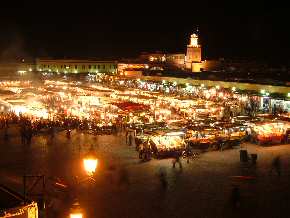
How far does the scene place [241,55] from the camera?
62062mm

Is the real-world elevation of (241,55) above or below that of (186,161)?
above

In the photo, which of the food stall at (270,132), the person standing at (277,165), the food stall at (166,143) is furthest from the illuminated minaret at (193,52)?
the person standing at (277,165)

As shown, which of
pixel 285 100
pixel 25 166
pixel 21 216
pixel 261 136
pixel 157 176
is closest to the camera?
pixel 21 216

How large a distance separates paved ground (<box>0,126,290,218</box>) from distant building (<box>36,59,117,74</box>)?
3343 centimetres

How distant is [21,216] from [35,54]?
54811mm

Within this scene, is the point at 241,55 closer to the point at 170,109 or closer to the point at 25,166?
the point at 170,109

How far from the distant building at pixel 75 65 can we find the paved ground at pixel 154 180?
33430 millimetres

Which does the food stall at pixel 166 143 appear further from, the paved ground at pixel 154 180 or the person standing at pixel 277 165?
the person standing at pixel 277 165

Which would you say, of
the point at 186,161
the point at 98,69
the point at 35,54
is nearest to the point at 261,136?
the point at 186,161

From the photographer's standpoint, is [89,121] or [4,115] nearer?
[89,121]

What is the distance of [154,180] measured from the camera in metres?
11.8

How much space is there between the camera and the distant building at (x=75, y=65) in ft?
162

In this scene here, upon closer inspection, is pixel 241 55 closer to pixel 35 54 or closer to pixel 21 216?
pixel 35 54

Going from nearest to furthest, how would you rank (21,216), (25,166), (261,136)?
1. (21,216)
2. (25,166)
3. (261,136)
